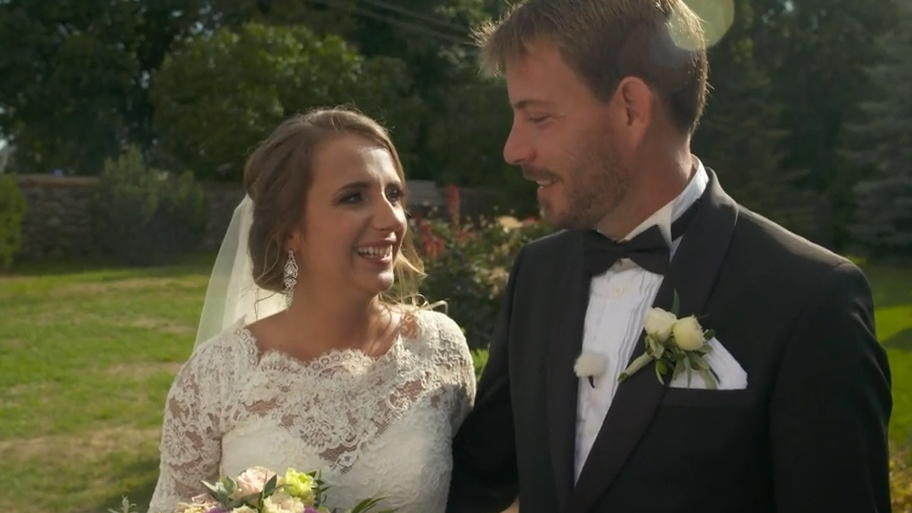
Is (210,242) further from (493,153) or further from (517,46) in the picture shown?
(517,46)

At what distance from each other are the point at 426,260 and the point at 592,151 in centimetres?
520

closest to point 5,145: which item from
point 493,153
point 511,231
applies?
point 493,153

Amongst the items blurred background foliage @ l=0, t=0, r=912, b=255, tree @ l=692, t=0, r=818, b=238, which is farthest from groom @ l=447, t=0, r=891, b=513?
tree @ l=692, t=0, r=818, b=238

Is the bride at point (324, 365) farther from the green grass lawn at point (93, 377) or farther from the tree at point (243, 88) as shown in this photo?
the tree at point (243, 88)

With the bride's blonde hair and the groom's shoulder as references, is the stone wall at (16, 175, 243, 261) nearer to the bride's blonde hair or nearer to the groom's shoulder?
the bride's blonde hair

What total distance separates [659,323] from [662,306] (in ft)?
0.40

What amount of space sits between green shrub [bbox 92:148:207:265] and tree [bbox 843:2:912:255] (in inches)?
520

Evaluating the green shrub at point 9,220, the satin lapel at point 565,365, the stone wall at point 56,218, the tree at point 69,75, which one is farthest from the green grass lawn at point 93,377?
the tree at point 69,75

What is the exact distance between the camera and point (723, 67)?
87.7 feet

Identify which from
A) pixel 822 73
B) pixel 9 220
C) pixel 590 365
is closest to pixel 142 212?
pixel 9 220

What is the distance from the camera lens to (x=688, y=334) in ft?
7.11

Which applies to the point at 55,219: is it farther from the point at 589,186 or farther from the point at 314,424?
the point at 589,186

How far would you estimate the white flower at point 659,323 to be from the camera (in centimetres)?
223

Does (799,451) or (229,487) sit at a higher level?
(799,451)
